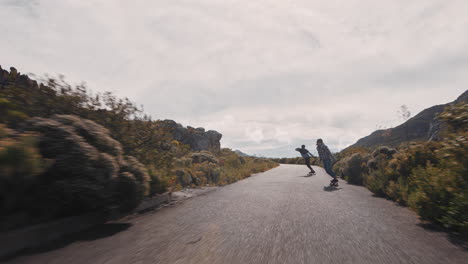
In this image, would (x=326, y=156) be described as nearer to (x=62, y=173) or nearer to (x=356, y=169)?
(x=356, y=169)

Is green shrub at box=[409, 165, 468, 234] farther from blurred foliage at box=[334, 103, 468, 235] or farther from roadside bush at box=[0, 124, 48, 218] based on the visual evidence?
roadside bush at box=[0, 124, 48, 218]

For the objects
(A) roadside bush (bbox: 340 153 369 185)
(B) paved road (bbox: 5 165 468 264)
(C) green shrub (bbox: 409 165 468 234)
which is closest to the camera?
(B) paved road (bbox: 5 165 468 264)

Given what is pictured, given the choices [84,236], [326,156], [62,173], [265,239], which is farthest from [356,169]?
[62,173]

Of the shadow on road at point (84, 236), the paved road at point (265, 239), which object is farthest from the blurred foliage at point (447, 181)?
the shadow on road at point (84, 236)

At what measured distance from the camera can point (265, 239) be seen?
3773mm

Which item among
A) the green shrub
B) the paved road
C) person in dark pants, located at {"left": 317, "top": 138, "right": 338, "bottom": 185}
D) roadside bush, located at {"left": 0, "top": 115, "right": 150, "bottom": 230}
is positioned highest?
person in dark pants, located at {"left": 317, "top": 138, "right": 338, "bottom": 185}

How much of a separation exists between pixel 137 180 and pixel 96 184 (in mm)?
1127

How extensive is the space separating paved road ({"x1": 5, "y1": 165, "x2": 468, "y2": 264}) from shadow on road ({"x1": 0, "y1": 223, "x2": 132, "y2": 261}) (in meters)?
0.02

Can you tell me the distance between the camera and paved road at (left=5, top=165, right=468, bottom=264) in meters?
3.07

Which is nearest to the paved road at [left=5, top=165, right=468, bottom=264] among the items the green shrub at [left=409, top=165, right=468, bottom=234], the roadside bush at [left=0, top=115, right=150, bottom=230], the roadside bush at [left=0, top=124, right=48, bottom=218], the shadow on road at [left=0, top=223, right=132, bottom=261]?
the shadow on road at [left=0, top=223, right=132, bottom=261]

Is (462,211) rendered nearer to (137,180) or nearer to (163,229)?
(163,229)

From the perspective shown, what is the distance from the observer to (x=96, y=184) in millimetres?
4336

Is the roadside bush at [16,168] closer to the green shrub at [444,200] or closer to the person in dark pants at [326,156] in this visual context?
the green shrub at [444,200]

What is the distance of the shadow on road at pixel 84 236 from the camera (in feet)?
10.7
